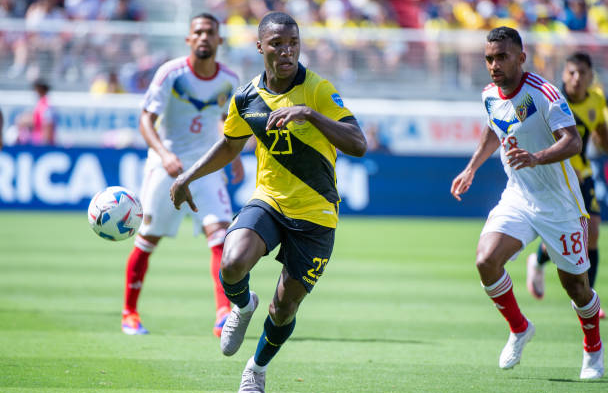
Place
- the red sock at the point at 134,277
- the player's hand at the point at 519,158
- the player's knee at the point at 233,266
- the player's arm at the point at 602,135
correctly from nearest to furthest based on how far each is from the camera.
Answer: the player's knee at the point at 233,266
the player's hand at the point at 519,158
the red sock at the point at 134,277
the player's arm at the point at 602,135

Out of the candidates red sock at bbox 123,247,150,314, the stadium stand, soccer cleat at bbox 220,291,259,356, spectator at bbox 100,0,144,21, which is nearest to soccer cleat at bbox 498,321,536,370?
soccer cleat at bbox 220,291,259,356

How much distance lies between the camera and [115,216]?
6.88 m

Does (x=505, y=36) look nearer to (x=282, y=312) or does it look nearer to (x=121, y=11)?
(x=282, y=312)

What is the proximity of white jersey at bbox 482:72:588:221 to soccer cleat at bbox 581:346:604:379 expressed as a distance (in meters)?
1.07

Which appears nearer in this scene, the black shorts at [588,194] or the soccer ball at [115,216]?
the soccer ball at [115,216]

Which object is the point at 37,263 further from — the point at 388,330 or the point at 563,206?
the point at 563,206

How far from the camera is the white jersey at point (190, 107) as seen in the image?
27.9 feet

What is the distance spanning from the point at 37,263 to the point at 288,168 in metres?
8.04

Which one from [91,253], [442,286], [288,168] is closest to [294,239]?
[288,168]

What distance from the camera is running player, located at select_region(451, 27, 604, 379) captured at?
648 centimetres

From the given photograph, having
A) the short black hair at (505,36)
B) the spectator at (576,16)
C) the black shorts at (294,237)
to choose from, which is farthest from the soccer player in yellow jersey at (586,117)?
the spectator at (576,16)

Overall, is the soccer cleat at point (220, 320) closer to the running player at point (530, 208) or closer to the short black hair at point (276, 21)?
the running player at point (530, 208)

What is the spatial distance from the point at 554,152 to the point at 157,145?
367cm

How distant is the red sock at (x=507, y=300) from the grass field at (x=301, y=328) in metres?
0.39
